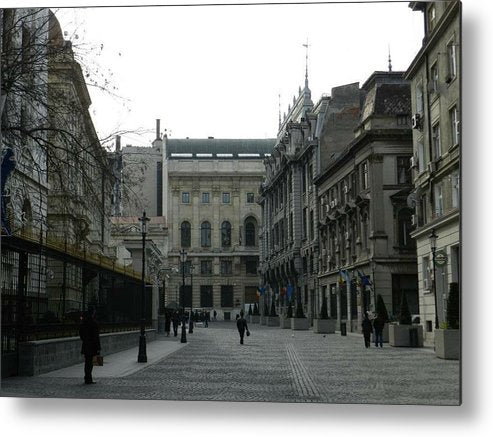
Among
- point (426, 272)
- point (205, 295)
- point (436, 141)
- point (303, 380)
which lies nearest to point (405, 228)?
point (426, 272)

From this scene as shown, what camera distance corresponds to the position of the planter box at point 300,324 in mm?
17859

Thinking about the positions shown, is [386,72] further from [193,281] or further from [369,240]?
[193,281]

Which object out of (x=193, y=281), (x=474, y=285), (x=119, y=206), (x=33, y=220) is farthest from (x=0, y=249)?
(x=474, y=285)

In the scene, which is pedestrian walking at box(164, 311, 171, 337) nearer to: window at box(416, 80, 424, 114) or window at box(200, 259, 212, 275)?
window at box(200, 259, 212, 275)

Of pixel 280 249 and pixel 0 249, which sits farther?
pixel 280 249

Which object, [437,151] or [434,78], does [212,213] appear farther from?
[434,78]

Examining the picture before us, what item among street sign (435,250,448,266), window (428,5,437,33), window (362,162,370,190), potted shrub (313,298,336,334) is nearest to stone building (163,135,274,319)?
potted shrub (313,298,336,334)

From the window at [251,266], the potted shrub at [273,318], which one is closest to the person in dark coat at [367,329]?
the window at [251,266]

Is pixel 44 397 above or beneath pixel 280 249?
beneath

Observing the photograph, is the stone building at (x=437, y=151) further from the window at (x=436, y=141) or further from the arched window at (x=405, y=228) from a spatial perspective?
the arched window at (x=405, y=228)

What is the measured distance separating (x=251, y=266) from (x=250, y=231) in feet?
2.83

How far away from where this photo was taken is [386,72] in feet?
42.2

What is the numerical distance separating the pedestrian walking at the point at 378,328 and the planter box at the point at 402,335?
0.54 feet

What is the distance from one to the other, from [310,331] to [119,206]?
16.9 ft
